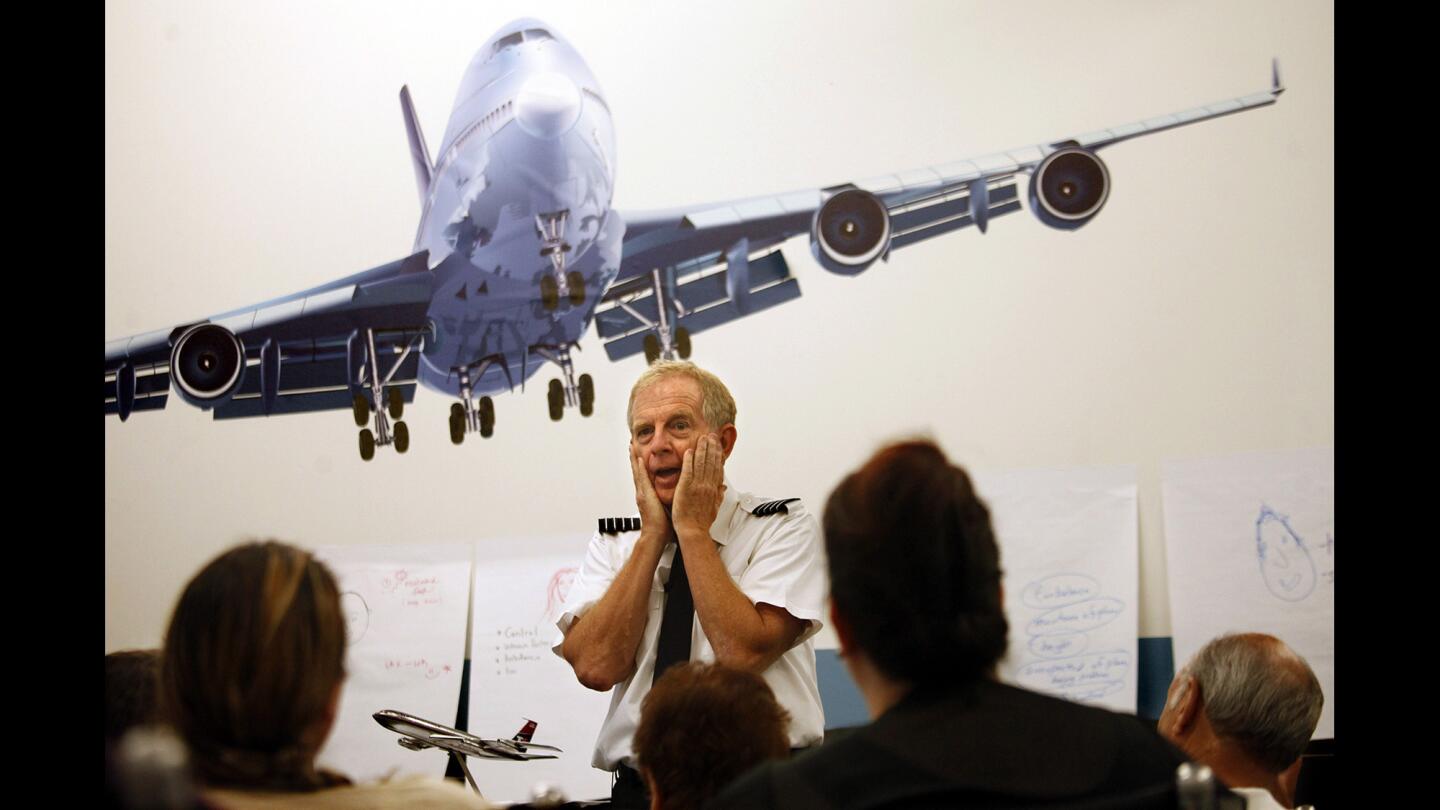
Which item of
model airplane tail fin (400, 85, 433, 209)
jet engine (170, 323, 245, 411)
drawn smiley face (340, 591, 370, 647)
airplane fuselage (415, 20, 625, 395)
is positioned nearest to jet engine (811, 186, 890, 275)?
airplane fuselage (415, 20, 625, 395)

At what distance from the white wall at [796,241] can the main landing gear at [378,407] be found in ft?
0.14

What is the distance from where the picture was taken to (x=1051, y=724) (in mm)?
1305

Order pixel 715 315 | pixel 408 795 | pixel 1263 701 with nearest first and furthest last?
pixel 408 795, pixel 1263 701, pixel 715 315

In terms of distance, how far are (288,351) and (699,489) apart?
1840 mm

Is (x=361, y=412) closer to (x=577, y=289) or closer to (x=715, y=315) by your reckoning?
(x=577, y=289)

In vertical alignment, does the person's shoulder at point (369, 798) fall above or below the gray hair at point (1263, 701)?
above

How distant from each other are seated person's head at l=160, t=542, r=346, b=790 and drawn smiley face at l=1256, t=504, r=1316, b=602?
2.88 meters

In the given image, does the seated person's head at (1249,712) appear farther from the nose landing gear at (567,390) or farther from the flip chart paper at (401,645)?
the flip chart paper at (401,645)

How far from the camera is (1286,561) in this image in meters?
3.52

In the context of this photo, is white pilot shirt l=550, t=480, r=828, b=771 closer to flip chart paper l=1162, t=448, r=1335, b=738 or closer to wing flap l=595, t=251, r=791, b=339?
wing flap l=595, t=251, r=791, b=339

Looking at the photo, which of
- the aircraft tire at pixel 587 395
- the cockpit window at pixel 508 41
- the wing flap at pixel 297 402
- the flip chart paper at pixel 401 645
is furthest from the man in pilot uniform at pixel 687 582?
the cockpit window at pixel 508 41

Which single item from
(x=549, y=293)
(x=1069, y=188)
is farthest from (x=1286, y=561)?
(x=549, y=293)

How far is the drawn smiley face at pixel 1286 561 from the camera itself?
138 inches
